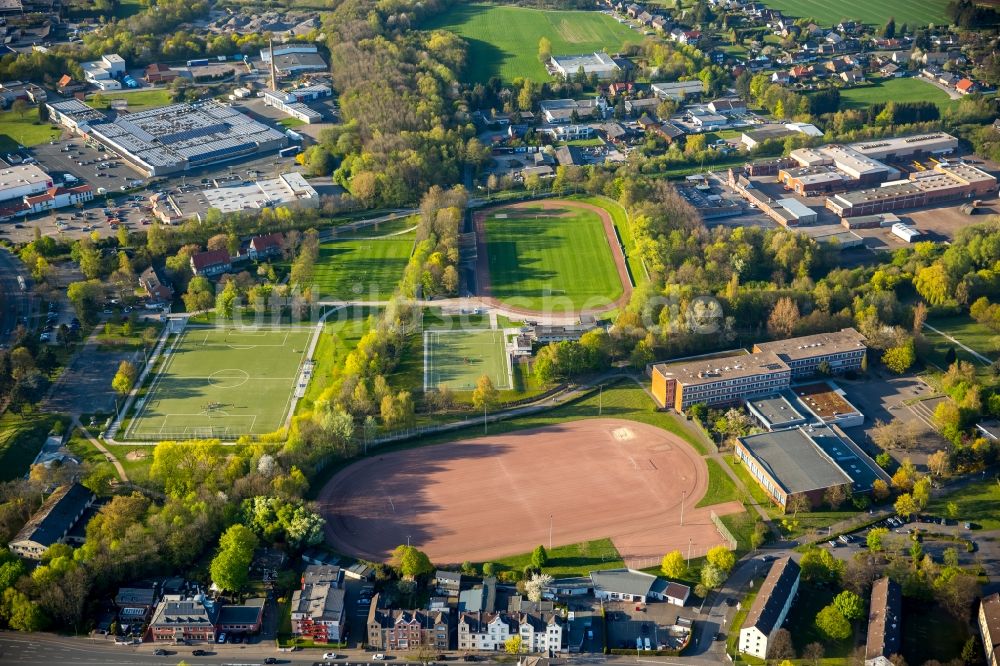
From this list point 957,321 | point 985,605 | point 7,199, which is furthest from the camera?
point 7,199

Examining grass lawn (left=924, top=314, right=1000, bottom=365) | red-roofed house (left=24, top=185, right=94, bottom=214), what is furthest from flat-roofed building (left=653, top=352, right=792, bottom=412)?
red-roofed house (left=24, top=185, right=94, bottom=214)

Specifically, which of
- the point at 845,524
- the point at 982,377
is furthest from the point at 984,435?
the point at 845,524

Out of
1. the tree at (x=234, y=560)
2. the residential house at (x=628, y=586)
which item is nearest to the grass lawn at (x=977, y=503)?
the residential house at (x=628, y=586)

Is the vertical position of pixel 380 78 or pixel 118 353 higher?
pixel 380 78

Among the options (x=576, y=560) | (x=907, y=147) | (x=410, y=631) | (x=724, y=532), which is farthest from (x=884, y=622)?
(x=907, y=147)

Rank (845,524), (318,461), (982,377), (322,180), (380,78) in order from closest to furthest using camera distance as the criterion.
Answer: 1. (845,524)
2. (318,461)
3. (982,377)
4. (322,180)
5. (380,78)

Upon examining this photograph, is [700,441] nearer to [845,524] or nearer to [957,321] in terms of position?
[845,524]
